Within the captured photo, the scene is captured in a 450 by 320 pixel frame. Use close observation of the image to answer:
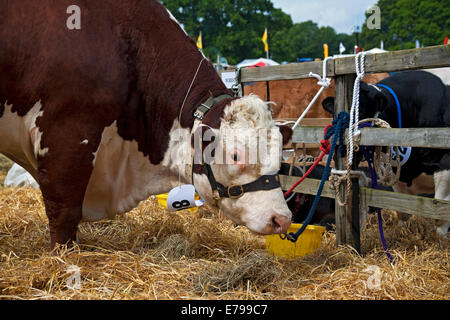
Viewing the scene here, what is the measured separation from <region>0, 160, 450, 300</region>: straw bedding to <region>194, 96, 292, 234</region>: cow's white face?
1.02ft

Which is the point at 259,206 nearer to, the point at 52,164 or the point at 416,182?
the point at 52,164

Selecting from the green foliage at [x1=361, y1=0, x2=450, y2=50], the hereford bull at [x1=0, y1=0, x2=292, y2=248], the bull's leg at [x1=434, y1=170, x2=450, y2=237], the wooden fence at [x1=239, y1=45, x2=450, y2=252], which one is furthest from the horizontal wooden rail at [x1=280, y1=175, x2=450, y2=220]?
the green foliage at [x1=361, y1=0, x2=450, y2=50]

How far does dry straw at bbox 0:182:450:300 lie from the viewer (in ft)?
8.21

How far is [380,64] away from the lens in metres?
3.10

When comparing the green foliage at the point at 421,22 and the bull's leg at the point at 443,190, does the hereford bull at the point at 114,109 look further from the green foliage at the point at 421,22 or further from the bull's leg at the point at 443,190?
the green foliage at the point at 421,22

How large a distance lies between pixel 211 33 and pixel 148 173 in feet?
129

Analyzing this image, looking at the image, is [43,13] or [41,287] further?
[43,13]

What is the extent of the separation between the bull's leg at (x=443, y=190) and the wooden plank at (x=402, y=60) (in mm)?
1513

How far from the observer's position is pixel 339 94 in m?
3.40

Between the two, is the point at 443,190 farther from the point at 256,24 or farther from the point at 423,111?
the point at 256,24

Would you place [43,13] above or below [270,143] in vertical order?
above
